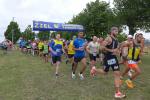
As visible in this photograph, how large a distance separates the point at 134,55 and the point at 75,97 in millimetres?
2604

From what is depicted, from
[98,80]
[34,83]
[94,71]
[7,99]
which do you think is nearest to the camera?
[7,99]

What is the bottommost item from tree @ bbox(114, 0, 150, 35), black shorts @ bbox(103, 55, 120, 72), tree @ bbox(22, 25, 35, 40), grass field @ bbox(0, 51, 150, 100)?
grass field @ bbox(0, 51, 150, 100)

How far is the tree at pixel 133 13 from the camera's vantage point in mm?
32406

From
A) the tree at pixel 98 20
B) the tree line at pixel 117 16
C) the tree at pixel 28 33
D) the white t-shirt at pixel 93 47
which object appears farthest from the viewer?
the tree at pixel 28 33

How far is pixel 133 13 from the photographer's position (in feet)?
108

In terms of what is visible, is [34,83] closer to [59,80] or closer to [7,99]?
[59,80]

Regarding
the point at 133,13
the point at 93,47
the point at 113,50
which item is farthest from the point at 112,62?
the point at 133,13

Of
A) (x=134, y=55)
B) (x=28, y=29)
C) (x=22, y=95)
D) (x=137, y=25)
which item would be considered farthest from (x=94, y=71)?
(x=28, y=29)

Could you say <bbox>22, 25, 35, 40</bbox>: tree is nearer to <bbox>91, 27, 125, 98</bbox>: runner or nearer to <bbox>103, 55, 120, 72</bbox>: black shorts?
<bbox>103, 55, 120, 72</bbox>: black shorts

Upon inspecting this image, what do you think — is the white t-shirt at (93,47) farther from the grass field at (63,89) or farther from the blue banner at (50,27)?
the blue banner at (50,27)

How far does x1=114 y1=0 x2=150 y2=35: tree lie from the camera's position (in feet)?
106

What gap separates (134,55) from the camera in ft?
39.4

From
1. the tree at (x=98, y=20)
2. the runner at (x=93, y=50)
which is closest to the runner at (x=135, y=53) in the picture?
the runner at (x=93, y=50)

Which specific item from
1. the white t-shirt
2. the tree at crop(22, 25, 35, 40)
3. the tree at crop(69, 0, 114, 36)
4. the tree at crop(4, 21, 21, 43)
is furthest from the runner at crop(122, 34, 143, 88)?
the tree at crop(4, 21, 21, 43)
